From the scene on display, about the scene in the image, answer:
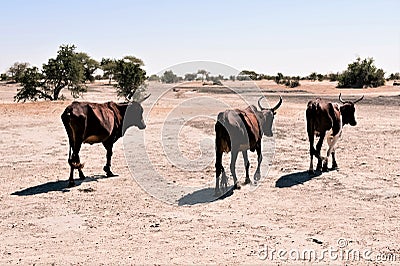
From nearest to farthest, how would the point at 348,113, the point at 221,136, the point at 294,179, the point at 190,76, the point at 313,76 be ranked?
the point at 221,136
the point at 190,76
the point at 294,179
the point at 348,113
the point at 313,76

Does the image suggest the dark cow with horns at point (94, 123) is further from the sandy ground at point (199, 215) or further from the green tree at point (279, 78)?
the green tree at point (279, 78)

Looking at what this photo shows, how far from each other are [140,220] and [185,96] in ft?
84.6

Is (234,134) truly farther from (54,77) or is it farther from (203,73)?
(54,77)

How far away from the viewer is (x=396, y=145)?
15250 millimetres

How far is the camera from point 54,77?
37.8 metres

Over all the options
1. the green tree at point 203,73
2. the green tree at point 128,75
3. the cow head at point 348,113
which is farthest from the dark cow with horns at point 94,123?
the green tree at point 128,75

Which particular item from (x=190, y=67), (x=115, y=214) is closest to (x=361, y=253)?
(x=115, y=214)

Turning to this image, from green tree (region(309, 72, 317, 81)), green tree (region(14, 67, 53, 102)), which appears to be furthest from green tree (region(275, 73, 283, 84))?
green tree (region(14, 67, 53, 102))

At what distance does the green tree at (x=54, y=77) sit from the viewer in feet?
123

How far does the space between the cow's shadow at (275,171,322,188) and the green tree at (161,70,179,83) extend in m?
3.22

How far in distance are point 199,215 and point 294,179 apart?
3437 millimetres

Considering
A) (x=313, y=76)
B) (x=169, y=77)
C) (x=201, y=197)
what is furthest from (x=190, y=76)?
(x=313, y=76)

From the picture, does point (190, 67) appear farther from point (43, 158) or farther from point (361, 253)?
point (43, 158)

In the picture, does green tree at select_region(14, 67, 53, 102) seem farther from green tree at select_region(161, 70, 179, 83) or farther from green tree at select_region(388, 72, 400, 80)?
green tree at select_region(388, 72, 400, 80)
